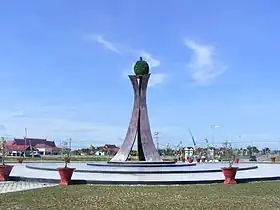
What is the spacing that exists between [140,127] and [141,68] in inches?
136

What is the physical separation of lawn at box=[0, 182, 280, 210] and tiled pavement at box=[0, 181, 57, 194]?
98cm

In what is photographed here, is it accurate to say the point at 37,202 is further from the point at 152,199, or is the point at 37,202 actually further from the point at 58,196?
the point at 152,199

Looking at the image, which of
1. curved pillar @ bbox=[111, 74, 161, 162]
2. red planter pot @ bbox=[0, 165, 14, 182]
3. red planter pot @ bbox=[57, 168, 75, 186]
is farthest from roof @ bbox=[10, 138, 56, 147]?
red planter pot @ bbox=[57, 168, 75, 186]

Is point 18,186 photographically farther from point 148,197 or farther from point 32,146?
point 32,146

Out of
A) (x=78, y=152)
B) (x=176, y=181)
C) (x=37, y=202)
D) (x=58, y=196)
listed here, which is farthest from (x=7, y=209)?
(x=78, y=152)

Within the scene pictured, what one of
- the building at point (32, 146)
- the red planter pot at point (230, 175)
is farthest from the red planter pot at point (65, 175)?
the building at point (32, 146)

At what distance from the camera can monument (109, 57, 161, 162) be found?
2319cm

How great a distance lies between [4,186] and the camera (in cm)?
1376

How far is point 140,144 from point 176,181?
9.49 m

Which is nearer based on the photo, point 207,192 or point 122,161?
point 207,192

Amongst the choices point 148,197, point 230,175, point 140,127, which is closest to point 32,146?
point 140,127

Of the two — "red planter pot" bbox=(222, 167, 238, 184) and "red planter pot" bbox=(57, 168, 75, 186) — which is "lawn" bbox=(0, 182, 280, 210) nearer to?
"red planter pot" bbox=(57, 168, 75, 186)

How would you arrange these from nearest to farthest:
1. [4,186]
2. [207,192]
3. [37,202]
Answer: [37,202] < [207,192] < [4,186]

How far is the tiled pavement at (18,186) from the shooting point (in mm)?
12930
